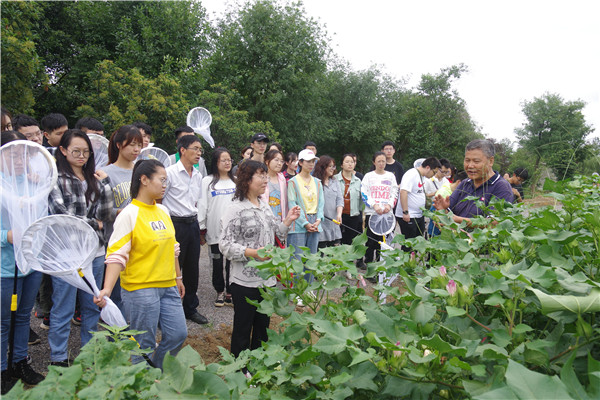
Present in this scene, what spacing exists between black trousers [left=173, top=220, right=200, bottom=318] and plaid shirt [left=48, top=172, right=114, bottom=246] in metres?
0.80

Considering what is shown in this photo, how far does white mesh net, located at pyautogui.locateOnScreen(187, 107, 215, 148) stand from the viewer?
20.8 feet

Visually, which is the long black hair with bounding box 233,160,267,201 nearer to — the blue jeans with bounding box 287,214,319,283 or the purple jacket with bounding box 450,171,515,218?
the purple jacket with bounding box 450,171,515,218

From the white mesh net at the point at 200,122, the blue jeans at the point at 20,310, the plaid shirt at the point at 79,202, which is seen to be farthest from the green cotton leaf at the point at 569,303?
the white mesh net at the point at 200,122

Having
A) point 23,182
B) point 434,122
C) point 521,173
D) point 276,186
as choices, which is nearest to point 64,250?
point 23,182

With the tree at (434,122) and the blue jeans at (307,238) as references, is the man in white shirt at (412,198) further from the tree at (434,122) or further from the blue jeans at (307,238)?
the tree at (434,122)

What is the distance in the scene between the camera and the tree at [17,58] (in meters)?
9.38

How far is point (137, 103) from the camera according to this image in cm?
1148

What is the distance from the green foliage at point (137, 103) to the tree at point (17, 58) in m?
1.60

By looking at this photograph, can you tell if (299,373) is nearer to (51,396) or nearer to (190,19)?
(51,396)

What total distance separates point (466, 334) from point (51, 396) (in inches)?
39.3

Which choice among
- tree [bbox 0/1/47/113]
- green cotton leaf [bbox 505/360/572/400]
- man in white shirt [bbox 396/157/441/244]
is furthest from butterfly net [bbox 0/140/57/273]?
tree [bbox 0/1/47/113]

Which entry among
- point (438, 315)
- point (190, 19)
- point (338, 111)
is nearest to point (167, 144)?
point (190, 19)

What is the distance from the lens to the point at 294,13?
21.7 metres

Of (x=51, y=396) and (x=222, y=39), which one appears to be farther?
(x=222, y=39)
